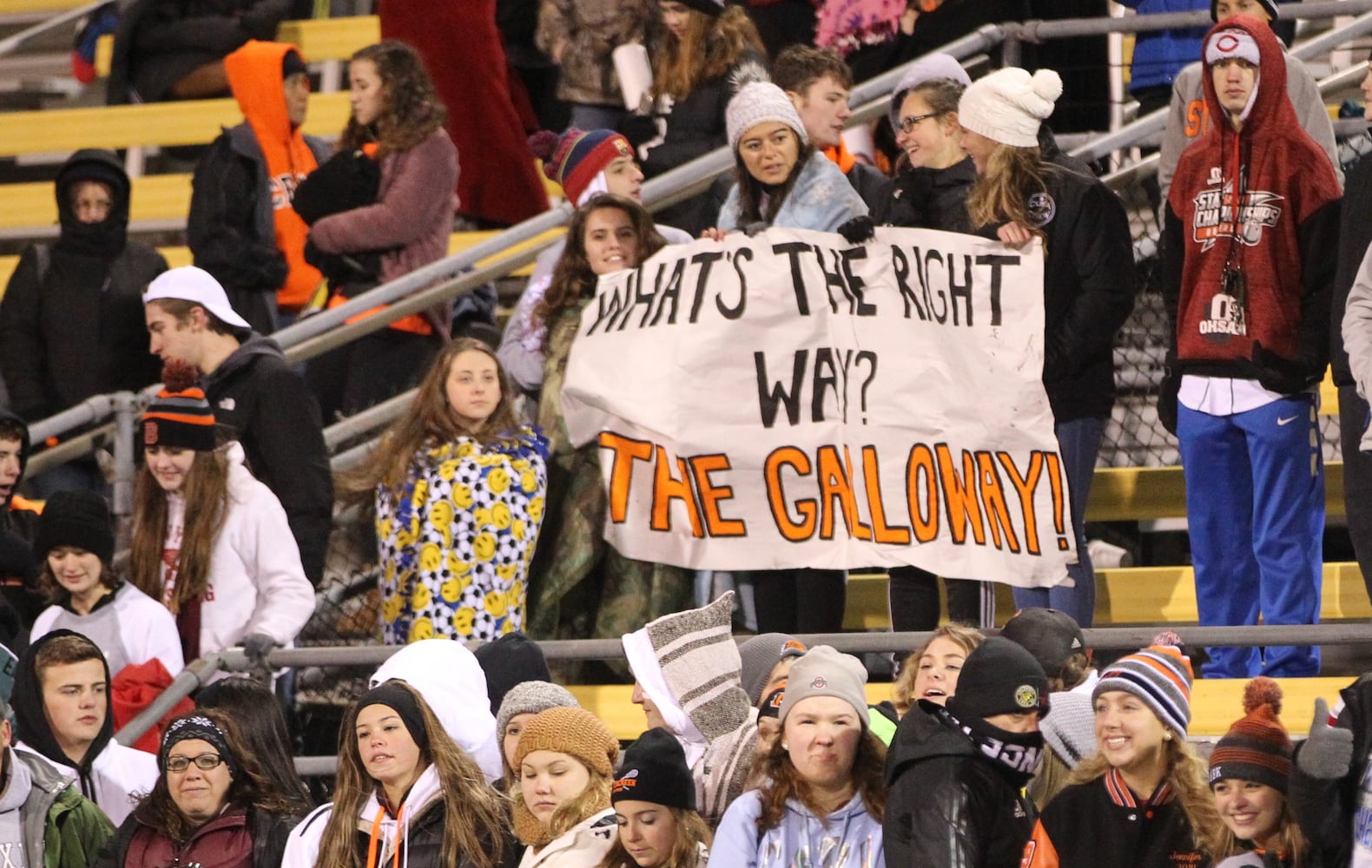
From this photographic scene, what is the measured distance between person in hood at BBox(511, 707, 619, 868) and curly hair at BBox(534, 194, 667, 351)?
2.34 m

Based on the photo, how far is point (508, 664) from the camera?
283 inches

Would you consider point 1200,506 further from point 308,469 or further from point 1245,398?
point 308,469

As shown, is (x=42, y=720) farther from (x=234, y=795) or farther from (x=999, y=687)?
(x=999, y=687)

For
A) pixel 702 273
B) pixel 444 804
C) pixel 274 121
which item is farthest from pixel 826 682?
pixel 274 121

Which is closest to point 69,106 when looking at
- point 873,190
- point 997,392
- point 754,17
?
point 754,17

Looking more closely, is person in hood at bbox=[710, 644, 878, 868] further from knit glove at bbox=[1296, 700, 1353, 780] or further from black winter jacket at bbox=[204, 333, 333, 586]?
black winter jacket at bbox=[204, 333, 333, 586]

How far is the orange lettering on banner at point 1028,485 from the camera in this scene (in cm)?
766

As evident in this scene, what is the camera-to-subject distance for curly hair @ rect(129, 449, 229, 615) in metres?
7.91

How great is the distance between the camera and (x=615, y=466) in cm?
809

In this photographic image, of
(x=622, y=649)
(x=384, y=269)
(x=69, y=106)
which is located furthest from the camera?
(x=69, y=106)

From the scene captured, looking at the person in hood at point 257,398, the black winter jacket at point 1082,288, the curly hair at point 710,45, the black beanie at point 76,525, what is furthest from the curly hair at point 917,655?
the curly hair at point 710,45

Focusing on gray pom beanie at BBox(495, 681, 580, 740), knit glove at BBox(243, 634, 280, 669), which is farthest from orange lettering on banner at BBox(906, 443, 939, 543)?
knit glove at BBox(243, 634, 280, 669)

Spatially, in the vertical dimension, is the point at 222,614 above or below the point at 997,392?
below

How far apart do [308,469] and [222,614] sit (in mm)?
540
